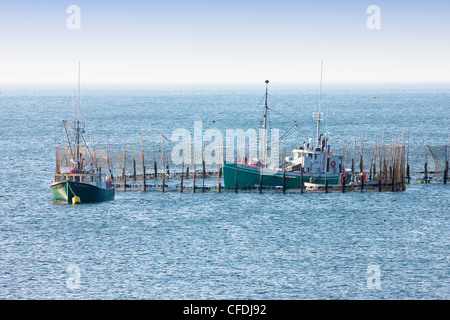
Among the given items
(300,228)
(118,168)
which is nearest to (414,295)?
(300,228)

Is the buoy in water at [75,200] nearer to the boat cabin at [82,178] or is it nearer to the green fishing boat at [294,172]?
the boat cabin at [82,178]

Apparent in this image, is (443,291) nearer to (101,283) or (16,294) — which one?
(101,283)

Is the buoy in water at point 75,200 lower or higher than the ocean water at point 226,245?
higher

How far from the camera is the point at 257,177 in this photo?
7488cm

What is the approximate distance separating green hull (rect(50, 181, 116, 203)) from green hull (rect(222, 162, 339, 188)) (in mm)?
13520

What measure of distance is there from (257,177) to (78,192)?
64.7 feet

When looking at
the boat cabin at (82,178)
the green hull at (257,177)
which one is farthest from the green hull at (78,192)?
the green hull at (257,177)

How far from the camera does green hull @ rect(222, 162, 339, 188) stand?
74.0 meters

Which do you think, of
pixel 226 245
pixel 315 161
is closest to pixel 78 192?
pixel 226 245

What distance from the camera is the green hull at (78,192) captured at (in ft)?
222

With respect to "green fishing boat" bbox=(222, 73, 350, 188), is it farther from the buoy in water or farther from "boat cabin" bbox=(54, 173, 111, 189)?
the buoy in water

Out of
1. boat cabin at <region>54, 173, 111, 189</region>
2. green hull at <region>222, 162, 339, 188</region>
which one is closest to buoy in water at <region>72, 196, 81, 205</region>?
boat cabin at <region>54, 173, 111, 189</region>

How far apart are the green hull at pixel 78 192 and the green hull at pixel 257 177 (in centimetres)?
1352
